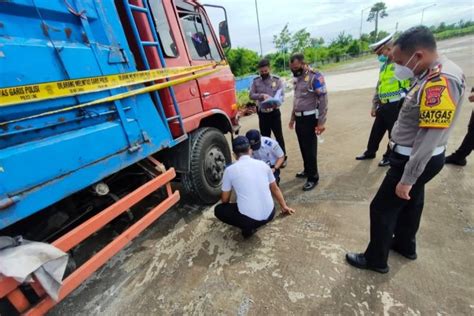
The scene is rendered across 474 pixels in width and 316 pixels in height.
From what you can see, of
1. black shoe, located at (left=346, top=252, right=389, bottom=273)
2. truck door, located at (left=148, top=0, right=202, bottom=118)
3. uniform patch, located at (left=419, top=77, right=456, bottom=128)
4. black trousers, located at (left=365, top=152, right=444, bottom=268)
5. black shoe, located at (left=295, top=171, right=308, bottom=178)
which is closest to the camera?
uniform patch, located at (left=419, top=77, right=456, bottom=128)

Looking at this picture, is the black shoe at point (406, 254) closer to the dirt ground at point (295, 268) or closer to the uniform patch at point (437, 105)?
the dirt ground at point (295, 268)

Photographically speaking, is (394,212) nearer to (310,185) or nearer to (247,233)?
(247,233)

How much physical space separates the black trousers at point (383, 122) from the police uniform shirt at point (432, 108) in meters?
1.85

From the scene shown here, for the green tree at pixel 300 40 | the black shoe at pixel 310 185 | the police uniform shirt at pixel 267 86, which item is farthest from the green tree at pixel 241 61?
the black shoe at pixel 310 185

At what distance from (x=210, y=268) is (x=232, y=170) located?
86 cm

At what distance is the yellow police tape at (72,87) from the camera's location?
1.32 meters

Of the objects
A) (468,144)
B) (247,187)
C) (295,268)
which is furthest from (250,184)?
(468,144)

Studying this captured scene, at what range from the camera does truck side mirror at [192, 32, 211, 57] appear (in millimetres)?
2941

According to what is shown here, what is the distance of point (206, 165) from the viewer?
2951mm

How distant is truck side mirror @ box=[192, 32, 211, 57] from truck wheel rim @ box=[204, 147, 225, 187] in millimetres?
1141

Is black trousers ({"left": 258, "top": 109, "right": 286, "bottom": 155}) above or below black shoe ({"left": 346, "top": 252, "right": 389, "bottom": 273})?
above

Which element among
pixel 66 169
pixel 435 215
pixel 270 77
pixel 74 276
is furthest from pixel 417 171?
pixel 270 77

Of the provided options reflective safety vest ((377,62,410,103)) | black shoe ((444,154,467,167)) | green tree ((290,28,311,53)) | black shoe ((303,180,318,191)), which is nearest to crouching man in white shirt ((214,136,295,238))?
black shoe ((303,180,318,191))

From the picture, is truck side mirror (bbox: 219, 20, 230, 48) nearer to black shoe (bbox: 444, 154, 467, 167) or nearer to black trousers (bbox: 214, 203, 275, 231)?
black trousers (bbox: 214, 203, 275, 231)
